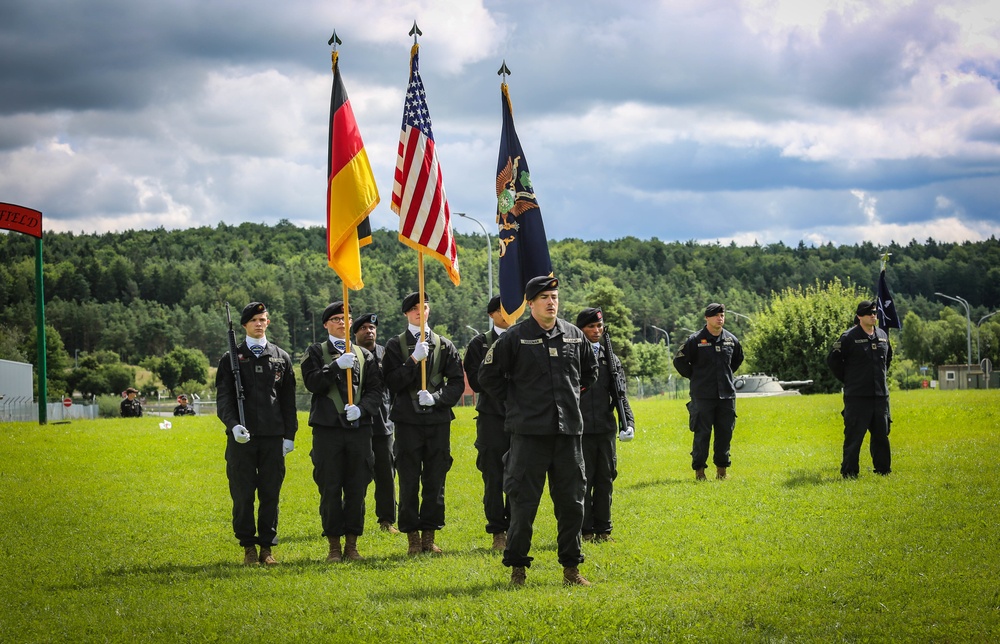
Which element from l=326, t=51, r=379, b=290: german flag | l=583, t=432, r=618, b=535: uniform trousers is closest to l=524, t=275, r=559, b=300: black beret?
l=583, t=432, r=618, b=535: uniform trousers

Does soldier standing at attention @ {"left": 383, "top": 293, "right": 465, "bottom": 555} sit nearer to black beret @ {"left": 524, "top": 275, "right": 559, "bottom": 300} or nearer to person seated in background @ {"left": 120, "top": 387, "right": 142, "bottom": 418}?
black beret @ {"left": 524, "top": 275, "right": 559, "bottom": 300}

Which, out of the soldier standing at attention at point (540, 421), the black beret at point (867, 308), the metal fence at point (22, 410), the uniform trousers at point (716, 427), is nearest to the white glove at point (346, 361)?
the soldier standing at attention at point (540, 421)

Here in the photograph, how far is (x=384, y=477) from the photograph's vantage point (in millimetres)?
12320

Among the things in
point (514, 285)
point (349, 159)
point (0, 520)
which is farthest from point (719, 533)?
point (0, 520)

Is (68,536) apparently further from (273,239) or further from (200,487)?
(273,239)

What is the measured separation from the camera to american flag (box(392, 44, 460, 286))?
12055 millimetres

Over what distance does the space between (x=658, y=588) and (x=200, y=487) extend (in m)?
11.9

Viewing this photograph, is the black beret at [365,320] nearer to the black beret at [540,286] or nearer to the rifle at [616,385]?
the rifle at [616,385]

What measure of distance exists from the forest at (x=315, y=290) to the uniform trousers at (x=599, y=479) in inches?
3481

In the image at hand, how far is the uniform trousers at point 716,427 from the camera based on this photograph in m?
16.2

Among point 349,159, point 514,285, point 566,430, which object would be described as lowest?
point 566,430

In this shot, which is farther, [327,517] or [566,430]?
[327,517]

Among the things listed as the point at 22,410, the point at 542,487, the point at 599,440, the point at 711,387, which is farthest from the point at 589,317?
the point at 22,410

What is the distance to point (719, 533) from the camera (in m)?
11.2
